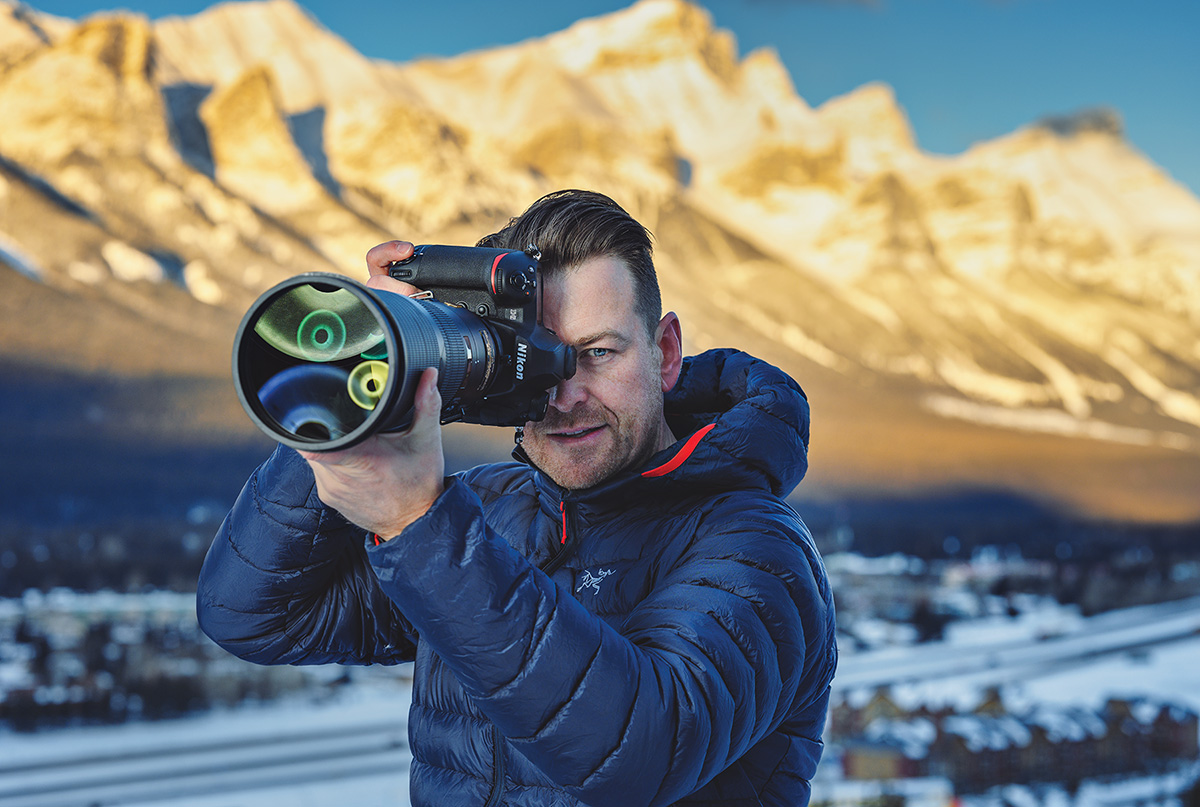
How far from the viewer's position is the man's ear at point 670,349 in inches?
37.1

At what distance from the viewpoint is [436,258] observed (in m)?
0.81

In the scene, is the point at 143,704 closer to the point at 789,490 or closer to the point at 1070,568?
the point at 789,490

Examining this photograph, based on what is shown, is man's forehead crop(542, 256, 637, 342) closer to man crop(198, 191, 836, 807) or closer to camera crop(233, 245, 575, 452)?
man crop(198, 191, 836, 807)

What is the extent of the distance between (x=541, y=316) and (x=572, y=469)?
14 centimetres

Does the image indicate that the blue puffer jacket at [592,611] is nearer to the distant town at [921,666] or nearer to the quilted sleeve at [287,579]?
the quilted sleeve at [287,579]

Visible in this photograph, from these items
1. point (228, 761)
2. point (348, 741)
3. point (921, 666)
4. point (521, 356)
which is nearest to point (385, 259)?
point (521, 356)

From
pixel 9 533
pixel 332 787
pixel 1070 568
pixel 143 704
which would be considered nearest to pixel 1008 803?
pixel 332 787

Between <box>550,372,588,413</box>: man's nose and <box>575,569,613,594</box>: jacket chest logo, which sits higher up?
<box>550,372,588,413</box>: man's nose

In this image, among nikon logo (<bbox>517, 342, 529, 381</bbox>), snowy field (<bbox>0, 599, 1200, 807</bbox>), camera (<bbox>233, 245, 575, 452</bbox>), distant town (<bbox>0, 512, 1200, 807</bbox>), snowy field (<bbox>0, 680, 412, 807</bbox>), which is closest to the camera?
camera (<bbox>233, 245, 575, 452</bbox>)

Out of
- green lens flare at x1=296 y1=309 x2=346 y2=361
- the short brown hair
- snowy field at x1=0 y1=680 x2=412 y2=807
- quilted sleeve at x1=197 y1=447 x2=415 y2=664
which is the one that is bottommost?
snowy field at x1=0 y1=680 x2=412 y2=807

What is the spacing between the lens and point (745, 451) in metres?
0.83

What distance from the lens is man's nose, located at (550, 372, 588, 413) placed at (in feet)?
2.75

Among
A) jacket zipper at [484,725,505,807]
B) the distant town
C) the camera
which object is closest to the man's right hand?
the camera

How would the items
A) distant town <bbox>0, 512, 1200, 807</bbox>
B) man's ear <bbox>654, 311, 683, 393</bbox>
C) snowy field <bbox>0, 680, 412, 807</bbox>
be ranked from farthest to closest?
distant town <bbox>0, 512, 1200, 807</bbox>
snowy field <bbox>0, 680, 412, 807</bbox>
man's ear <bbox>654, 311, 683, 393</bbox>
